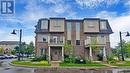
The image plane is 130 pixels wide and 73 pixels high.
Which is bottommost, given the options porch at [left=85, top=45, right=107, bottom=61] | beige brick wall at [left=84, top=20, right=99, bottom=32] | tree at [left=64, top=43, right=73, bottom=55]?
porch at [left=85, top=45, right=107, bottom=61]

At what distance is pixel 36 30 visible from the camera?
147 ft

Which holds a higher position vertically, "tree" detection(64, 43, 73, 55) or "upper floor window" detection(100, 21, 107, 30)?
"upper floor window" detection(100, 21, 107, 30)

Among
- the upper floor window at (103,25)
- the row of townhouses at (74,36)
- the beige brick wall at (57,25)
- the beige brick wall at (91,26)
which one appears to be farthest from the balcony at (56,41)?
the upper floor window at (103,25)

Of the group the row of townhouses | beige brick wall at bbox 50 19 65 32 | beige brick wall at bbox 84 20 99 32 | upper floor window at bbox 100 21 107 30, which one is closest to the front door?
the row of townhouses

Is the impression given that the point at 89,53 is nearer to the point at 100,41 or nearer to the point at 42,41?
the point at 100,41

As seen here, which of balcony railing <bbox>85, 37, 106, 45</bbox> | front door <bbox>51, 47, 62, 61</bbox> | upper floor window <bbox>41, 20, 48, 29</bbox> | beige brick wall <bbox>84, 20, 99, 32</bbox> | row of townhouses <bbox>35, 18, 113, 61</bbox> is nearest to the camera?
balcony railing <bbox>85, 37, 106, 45</bbox>

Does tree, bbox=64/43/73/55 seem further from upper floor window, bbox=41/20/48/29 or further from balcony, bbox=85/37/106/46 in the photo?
upper floor window, bbox=41/20/48/29

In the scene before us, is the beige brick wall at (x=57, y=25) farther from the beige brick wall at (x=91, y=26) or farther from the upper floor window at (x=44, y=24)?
the beige brick wall at (x=91, y=26)

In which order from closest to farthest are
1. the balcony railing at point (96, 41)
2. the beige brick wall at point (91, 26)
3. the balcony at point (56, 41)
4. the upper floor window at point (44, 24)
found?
the balcony railing at point (96, 41)
the balcony at point (56, 41)
the beige brick wall at point (91, 26)
the upper floor window at point (44, 24)

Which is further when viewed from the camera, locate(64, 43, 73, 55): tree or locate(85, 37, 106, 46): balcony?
locate(85, 37, 106, 46): balcony

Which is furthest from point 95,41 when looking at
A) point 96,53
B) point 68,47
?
point 68,47

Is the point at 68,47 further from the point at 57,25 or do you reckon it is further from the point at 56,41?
the point at 57,25

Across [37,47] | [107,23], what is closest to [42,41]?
[37,47]

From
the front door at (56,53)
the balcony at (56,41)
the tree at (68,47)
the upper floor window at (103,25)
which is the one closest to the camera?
the tree at (68,47)
